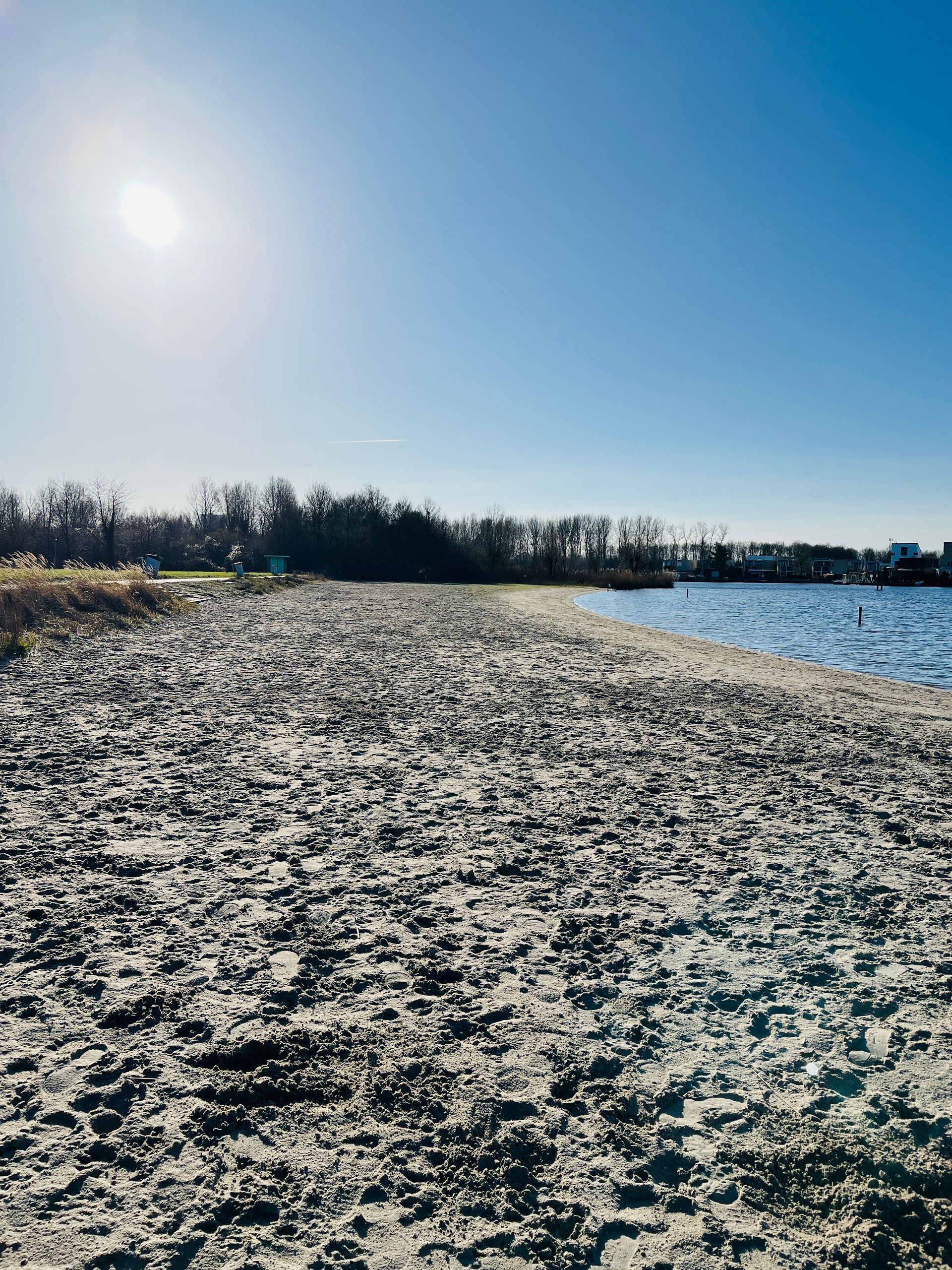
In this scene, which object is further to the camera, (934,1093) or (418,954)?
(418,954)

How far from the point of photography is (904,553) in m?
139

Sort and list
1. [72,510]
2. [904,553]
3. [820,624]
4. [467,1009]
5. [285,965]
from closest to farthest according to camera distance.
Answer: [467,1009]
[285,965]
[820,624]
[72,510]
[904,553]

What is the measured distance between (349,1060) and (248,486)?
350ft

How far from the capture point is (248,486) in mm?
101688

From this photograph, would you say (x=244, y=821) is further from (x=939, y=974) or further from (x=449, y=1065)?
(x=939, y=974)

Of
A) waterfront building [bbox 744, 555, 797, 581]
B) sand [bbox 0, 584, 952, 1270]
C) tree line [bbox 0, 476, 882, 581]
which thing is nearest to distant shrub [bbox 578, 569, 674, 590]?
tree line [bbox 0, 476, 882, 581]

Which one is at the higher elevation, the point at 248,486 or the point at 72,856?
the point at 248,486

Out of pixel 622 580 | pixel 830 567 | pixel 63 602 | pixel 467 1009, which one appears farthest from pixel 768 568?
pixel 467 1009

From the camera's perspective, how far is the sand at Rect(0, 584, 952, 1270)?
209 centimetres

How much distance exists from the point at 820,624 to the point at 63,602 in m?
36.8

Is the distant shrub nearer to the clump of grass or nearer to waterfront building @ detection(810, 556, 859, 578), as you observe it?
waterfront building @ detection(810, 556, 859, 578)

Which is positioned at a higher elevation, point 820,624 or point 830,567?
point 830,567

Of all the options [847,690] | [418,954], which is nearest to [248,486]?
→ [847,690]

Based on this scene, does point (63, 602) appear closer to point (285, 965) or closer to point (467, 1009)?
point (285, 965)
